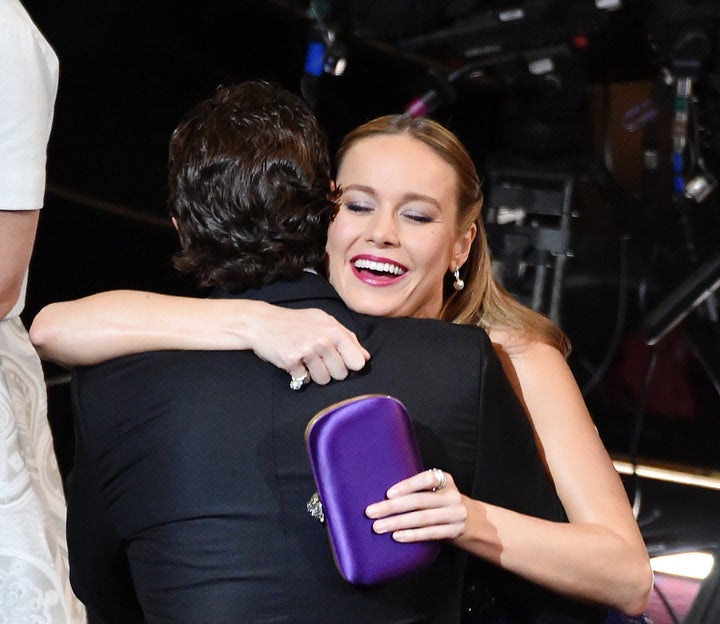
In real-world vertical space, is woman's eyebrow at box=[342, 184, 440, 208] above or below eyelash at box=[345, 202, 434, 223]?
above

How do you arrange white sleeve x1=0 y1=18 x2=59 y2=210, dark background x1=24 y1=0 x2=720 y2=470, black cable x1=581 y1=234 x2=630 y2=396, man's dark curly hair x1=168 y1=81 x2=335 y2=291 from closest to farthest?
man's dark curly hair x1=168 y1=81 x2=335 y2=291 → white sleeve x1=0 y1=18 x2=59 y2=210 → dark background x1=24 y1=0 x2=720 y2=470 → black cable x1=581 y1=234 x2=630 y2=396

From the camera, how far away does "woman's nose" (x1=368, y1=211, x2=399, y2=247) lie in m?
1.47

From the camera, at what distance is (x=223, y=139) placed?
1.15 m

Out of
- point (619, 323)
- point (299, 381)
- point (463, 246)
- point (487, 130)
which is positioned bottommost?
point (619, 323)

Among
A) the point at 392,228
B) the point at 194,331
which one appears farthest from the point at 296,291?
the point at 392,228

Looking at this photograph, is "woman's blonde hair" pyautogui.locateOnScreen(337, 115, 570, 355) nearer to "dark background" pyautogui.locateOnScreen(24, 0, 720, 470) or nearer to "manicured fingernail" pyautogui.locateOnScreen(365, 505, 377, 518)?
"manicured fingernail" pyautogui.locateOnScreen(365, 505, 377, 518)

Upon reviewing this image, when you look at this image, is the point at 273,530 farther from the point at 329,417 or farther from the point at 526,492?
the point at 526,492

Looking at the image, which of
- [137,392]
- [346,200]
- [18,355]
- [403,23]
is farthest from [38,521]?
[403,23]

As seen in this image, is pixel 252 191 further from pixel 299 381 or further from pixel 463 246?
pixel 463 246

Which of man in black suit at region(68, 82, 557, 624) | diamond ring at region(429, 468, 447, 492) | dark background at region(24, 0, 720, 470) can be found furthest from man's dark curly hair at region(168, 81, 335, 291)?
dark background at region(24, 0, 720, 470)

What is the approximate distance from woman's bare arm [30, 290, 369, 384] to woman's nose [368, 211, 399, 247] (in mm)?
320

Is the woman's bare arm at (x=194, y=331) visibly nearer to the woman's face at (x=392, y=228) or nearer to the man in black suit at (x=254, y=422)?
the man in black suit at (x=254, y=422)

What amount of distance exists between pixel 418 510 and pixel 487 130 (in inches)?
105

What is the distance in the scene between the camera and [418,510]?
102 cm
